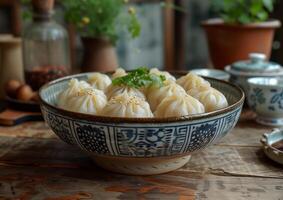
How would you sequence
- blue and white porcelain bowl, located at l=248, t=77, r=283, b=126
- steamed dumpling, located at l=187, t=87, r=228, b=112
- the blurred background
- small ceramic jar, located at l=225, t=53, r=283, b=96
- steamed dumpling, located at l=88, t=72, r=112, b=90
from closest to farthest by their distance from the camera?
steamed dumpling, located at l=187, t=87, r=228, b=112, steamed dumpling, located at l=88, t=72, r=112, b=90, blue and white porcelain bowl, located at l=248, t=77, r=283, b=126, small ceramic jar, located at l=225, t=53, r=283, b=96, the blurred background

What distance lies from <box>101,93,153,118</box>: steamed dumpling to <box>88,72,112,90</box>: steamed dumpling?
154 mm

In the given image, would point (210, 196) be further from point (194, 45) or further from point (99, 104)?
point (194, 45)

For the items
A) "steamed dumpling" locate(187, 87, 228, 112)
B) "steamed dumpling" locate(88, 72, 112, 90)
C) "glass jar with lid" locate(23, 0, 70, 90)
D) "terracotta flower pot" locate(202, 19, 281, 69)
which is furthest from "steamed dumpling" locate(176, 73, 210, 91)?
"terracotta flower pot" locate(202, 19, 281, 69)

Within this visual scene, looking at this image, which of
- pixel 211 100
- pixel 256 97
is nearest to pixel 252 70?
pixel 256 97

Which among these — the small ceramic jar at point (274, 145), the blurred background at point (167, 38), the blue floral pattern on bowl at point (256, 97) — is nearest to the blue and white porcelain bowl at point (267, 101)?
the blue floral pattern on bowl at point (256, 97)

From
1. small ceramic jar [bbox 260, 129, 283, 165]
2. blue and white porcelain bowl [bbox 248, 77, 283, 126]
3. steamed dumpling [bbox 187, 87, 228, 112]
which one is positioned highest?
steamed dumpling [bbox 187, 87, 228, 112]

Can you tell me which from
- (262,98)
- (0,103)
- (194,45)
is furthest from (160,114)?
(194,45)

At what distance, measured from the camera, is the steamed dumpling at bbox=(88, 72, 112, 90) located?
0.81 meters

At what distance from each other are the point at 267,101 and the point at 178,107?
0.37m

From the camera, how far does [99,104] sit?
0.69 m

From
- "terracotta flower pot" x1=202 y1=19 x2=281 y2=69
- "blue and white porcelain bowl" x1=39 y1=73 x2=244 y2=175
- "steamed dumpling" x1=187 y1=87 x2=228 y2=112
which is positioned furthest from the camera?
"terracotta flower pot" x1=202 y1=19 x2=281 y2=69

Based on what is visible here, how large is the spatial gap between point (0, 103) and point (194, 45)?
1.73 metres

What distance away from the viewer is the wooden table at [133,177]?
653 mm

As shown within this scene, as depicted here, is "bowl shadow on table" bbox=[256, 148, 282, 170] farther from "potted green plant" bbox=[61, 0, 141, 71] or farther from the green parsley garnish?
"potted green plant" bbox=[61, 0, 141, 71]
